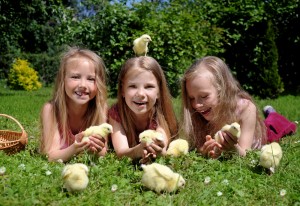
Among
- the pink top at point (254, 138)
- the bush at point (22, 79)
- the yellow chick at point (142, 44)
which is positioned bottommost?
the bush at point (22, 79)

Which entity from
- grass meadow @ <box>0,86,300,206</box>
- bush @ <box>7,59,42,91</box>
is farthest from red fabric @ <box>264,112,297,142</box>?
bush @ <box>7,59,42,91</box>

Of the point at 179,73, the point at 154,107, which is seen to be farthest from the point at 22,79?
the point at 154,107

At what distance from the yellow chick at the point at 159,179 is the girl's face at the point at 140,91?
3.91 feet

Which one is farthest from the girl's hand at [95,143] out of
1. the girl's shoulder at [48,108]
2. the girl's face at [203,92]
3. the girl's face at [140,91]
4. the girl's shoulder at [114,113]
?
the girl's face at [203,92]

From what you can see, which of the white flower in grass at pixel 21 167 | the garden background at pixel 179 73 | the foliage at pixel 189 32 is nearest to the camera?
the garden background at pixel 179 73

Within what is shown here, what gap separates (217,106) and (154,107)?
1.98 feet

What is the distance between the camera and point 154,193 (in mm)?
2510

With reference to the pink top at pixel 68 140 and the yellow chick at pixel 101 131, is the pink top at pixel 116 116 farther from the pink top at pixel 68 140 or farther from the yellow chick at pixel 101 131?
the yellow chick at pixel 101 131

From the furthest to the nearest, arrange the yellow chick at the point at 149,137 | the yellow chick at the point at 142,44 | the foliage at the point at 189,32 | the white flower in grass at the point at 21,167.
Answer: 1. the foliage at the point at 189,32
2. the yellow chick at the point at 142,44
3. the yellow chick at the point at 149,137
4. the white flower in grass at the point at 21,167

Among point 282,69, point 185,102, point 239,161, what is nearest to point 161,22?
point 282,69

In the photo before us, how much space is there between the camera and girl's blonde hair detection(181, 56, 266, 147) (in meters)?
3.91

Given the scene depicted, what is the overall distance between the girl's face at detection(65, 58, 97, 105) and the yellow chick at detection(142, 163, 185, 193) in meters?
1.50

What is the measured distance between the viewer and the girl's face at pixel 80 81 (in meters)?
3.83

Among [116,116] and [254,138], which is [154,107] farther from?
[254,138]
